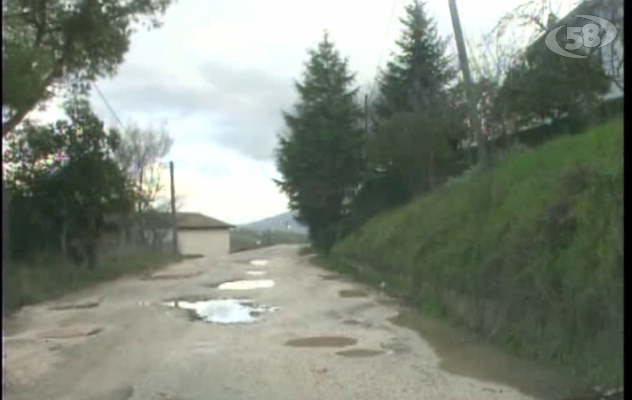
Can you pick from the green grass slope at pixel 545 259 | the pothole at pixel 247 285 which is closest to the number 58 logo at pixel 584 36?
the green grass slope at pixel 545 259

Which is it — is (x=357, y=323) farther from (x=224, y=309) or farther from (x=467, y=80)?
(x=467, y=80)

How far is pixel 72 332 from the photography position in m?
13.6

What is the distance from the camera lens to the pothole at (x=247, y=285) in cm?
2269

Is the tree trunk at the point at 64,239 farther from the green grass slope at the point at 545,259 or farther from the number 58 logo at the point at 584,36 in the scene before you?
the number 58 logo at the point at 584,36

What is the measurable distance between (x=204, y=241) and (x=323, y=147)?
126 feet

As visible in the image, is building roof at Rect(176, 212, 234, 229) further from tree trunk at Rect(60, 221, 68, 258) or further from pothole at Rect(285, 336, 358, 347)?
pothole at Rect(285, 336, 358, 347)

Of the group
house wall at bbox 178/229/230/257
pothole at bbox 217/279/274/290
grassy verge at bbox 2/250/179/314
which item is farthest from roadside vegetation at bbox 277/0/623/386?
house wall at bbox 178/229/230/257

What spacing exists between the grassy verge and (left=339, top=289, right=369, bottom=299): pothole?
7662 mm

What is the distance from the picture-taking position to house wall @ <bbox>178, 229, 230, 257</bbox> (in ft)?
247

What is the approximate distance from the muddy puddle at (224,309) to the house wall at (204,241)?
56.5m

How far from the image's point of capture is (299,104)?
1740 inches

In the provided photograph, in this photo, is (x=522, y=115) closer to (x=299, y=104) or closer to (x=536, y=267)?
(x=536, y=267)

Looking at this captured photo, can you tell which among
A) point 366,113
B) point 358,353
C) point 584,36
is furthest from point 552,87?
point 366,113

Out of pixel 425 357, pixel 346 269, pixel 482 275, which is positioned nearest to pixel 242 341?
pixel 425 357
